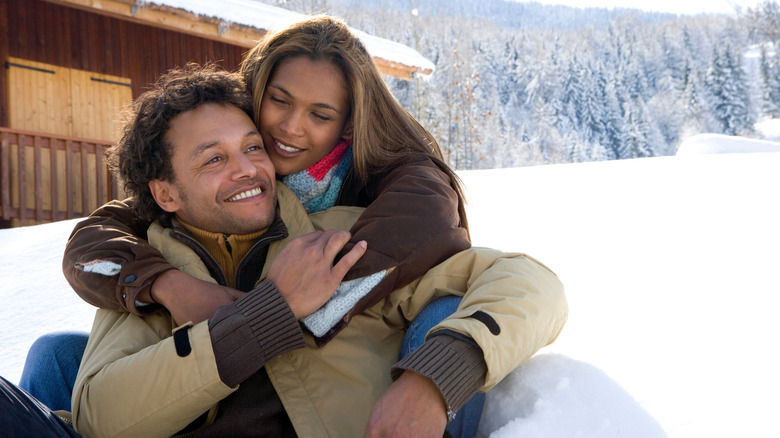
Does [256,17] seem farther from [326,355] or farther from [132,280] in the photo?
[326,355]

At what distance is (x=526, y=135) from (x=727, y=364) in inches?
2778

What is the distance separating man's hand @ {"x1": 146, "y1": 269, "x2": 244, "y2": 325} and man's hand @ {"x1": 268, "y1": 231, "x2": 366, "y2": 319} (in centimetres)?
19

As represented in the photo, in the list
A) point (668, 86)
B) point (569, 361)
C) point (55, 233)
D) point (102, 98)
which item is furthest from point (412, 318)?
point (668, 86)

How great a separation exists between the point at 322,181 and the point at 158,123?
60 centimetres

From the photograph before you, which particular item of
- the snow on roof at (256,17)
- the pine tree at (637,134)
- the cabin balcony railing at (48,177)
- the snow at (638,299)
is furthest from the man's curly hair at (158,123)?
the pine tree at (637,134)

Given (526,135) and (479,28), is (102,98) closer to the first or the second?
(526,135)

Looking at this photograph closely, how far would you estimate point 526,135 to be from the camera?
230 ft

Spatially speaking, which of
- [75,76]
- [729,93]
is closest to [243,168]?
[75,76]

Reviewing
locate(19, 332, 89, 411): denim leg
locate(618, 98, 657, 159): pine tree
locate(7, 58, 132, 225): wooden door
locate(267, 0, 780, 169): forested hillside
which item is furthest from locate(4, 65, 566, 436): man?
locate(618, 98, 657, 159): pine tree

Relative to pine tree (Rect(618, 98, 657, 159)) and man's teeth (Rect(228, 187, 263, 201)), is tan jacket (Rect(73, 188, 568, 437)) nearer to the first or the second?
man's teeth (Rect(228, 187, 263, 201))

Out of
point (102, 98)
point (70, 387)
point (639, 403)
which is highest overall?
point (102, 98)

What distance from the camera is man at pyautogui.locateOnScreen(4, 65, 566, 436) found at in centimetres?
152

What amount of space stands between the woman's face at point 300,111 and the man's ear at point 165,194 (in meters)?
0.37

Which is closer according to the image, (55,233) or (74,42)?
(55,233)
